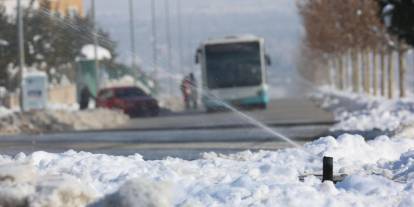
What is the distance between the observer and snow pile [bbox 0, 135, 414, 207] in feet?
27.0

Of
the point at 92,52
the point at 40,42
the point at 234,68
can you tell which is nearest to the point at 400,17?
the point at 234,68

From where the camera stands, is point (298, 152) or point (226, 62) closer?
point (298, 152)

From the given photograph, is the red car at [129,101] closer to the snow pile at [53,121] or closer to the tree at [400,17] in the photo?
the snow pile at [53,121]

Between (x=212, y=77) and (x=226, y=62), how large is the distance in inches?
31.8

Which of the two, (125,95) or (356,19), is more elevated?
(356,19)

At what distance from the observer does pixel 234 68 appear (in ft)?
124

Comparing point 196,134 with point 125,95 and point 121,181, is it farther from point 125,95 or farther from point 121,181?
point 125,95

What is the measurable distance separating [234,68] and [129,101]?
5609 mm

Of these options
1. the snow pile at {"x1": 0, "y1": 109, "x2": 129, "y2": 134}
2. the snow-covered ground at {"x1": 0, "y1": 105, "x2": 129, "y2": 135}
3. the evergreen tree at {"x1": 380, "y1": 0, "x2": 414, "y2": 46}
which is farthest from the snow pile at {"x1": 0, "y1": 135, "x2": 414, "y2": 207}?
the evergreen tree at {"x1": 380, "y1": 0, "x2": 414, "y2": 46}

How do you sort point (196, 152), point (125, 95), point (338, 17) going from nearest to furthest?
point (196, 152) → point (125, 95) → point (338, 17)

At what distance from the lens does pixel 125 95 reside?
41906mm

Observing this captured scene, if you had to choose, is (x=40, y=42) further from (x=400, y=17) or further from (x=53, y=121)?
(x=400, y=17)

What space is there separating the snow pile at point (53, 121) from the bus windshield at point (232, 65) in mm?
5285

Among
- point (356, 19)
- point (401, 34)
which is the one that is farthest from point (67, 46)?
point (401, 34)
